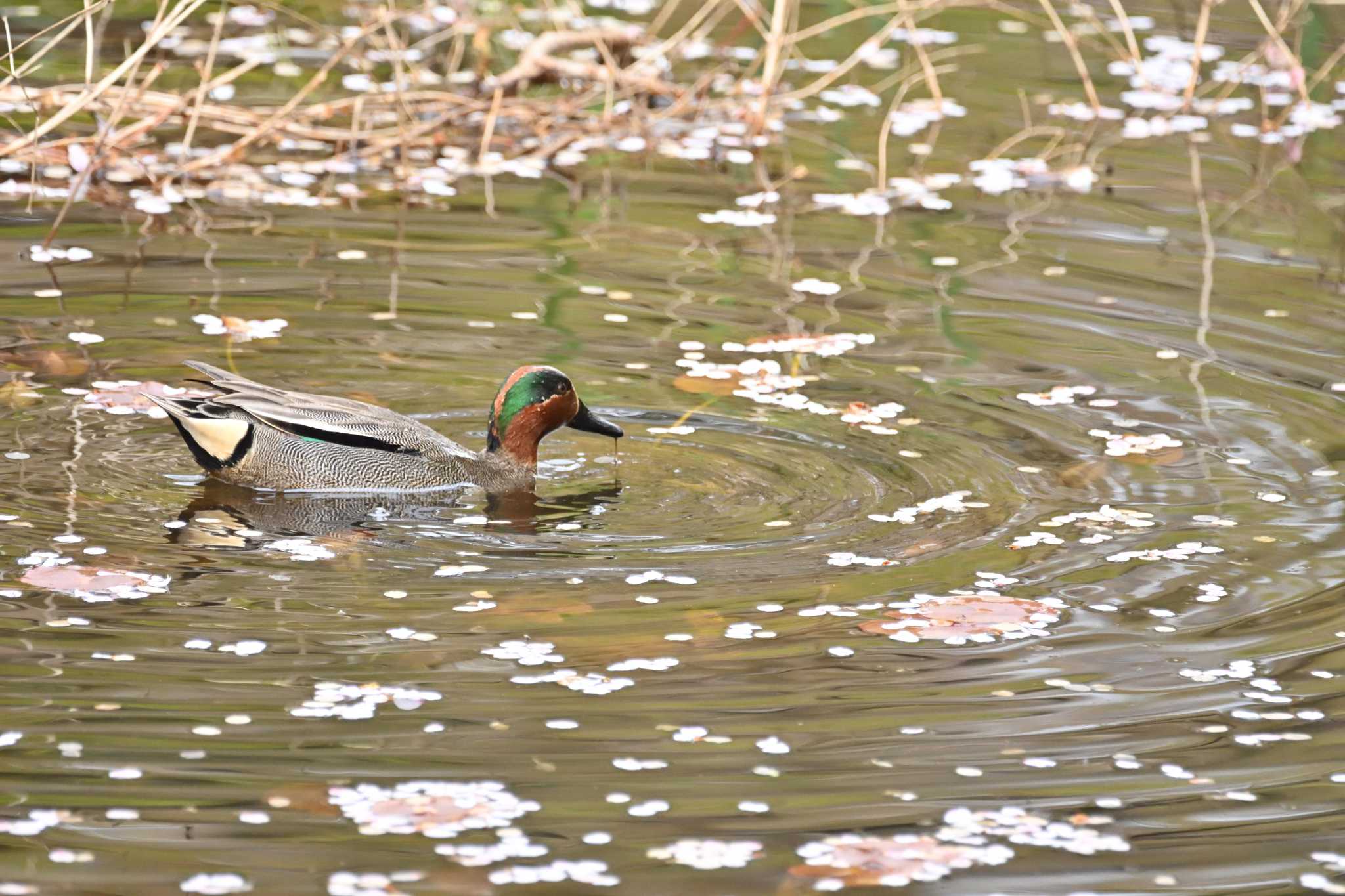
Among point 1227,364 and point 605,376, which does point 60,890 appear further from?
point 1227,364

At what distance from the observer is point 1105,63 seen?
16016mm

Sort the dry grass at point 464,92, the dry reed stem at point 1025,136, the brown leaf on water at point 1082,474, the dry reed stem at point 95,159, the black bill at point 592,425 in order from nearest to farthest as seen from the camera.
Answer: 1. the brown leaf on water at point 1082,474
2. the black bill at point 592,425
3. the dry reed stem at point 95,159
4. the dry grass at point 464,92
5. the dry reed stem at point 1025,136

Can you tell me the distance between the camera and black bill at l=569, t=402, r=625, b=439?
785 centimetres

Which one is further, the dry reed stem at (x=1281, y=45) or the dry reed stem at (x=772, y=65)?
the dry reed stem at (x=1281, y=45)

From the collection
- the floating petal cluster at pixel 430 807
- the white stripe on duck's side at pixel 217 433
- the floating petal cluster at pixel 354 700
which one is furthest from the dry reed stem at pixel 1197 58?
the floating petal cluster at pixel 430 807

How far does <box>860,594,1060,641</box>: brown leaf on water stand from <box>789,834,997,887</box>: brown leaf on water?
129cm

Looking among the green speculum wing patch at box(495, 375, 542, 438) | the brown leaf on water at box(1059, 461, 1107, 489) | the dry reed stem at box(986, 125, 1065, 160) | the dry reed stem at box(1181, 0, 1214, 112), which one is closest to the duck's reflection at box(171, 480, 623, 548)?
the green speculum wing patch at box(495, 375, 542, 438)

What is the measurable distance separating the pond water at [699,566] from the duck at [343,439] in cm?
12

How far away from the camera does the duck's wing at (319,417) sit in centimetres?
732

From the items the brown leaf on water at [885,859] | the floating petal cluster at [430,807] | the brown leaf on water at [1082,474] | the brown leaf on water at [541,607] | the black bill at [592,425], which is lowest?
the brown leaf on water at [885,859]

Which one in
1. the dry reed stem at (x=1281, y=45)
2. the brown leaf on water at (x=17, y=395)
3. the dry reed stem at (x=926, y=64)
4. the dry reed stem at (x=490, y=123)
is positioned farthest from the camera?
the dry reed stem at (x=1281, y=45)

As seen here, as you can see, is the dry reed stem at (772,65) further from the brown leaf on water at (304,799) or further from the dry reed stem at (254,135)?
the brown leaf on water at (304,799)

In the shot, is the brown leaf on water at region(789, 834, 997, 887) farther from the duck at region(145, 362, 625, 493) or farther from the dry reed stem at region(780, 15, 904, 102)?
the dry reed stem at region(780, 15, 904, 102)

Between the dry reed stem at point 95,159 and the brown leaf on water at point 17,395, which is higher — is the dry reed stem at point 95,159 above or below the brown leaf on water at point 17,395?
above
